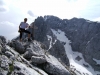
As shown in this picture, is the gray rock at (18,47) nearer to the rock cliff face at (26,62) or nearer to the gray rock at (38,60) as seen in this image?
the rock cliff face at (26,62)

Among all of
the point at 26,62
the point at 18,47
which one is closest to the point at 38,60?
the point at 26,62

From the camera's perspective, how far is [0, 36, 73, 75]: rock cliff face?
16.0 m

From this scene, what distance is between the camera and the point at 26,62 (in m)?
19.3

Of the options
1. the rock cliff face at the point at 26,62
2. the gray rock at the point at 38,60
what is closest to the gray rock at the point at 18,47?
the rock cliff face at the point at 26,62

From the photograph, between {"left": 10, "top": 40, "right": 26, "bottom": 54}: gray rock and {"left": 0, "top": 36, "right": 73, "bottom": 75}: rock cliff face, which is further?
{"left": 10, "top": 40, "right": 26, "bottom": 54}: gray rock

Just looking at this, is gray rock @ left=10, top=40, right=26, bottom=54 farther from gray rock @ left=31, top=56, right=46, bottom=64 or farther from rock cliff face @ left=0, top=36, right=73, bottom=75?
gray rock @ left=31, top=56, right=46, bottom=64

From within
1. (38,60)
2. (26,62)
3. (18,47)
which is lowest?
(26,62)

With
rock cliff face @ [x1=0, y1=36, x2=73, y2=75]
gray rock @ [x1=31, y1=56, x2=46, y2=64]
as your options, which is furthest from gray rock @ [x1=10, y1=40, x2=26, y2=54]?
gray rock @ [x1=31, y1=56, x2=46, y2=64]

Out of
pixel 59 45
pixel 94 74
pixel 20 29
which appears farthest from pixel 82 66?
pixel 20 29

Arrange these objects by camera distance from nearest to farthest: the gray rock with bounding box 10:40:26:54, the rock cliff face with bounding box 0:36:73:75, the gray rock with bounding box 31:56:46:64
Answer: the rock cliff face with bounding box 0:36:73:75, the gray rock with bounding box 31:56:46:64, the gray rock with bounding box 10:40:26:54

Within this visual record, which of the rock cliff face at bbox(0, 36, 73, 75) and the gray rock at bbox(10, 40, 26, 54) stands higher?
the gray rock at bbox(10, 40, 26, 54)

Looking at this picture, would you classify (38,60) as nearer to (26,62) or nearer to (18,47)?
(26,62)

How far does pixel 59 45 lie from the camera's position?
550 ft

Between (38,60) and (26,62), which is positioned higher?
→ (38,60)
